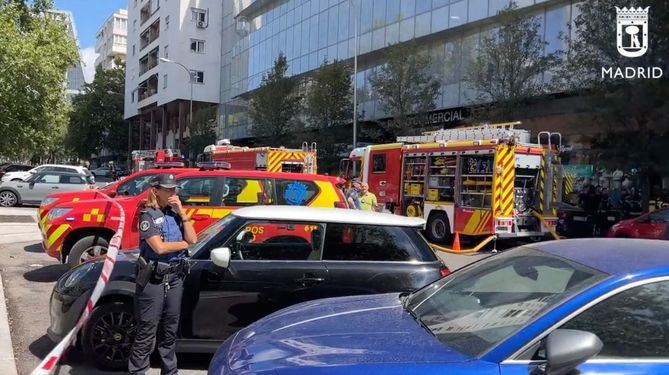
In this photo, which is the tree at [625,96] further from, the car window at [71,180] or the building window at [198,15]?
the building window at [198,15]

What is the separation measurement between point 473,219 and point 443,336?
12066 mm

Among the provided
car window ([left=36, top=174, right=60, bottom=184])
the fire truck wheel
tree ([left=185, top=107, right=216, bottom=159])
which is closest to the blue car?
the fire truck wheel

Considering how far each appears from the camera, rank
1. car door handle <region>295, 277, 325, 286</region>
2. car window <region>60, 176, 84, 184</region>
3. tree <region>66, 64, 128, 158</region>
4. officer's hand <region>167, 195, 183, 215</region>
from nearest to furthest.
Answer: officer's hand <region>167, 195, 183, 215</region> < car door handle <region>295, 277, 325, 286</region> < car window <region>60, 176, 84, 184</region> < tree <region>66, 64, 128, 158</region>

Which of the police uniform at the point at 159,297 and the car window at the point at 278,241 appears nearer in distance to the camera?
the police uniform at the point at 159,297

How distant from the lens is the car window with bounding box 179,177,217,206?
8469mm

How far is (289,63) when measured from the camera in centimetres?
4359

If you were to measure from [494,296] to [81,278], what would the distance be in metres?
3.56

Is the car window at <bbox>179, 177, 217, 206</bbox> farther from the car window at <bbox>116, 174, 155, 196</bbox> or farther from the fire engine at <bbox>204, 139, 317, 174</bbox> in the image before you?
the fire engine at <bbox>204, 139, 317, 174</bbox>

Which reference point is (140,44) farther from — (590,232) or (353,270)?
(353,270)

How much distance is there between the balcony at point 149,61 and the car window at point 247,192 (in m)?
58.2

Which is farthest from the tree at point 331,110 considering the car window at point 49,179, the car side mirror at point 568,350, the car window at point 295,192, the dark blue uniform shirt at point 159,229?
the car side mirror at point 568,350

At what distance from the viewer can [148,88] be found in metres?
65.6

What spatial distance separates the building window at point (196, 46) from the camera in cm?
5816

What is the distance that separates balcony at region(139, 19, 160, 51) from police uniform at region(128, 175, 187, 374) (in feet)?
212
